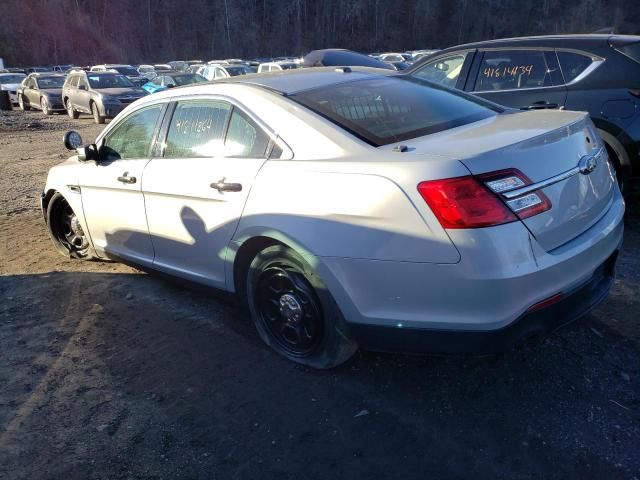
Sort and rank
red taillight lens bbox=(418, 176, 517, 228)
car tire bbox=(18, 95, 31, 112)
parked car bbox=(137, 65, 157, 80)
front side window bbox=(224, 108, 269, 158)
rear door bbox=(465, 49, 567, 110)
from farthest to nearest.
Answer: parked car bbox=(137, 65, 157, 80), car tire bbox=(18, 95, 31, 112), rear door bbox=(465, 49, 567, 110), front side window bbox=(224, 108, 269, 158), red taillight lens bbox=(418, 176, 517, 228)

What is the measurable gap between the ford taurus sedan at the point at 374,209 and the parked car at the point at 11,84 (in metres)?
25.2

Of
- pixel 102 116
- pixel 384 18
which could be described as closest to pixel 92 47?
pixel 384 18

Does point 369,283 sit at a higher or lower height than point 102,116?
higher

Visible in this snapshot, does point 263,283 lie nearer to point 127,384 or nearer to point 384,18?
point 127,384

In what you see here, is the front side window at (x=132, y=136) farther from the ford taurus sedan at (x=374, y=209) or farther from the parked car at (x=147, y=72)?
the parked car at (x=147, y=72)

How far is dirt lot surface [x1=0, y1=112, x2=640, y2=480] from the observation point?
8.19 ft

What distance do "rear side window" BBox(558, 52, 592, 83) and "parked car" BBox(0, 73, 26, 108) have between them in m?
25.1

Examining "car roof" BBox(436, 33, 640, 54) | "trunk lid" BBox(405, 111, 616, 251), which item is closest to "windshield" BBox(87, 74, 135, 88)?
"car roof" BBox(436, 33, 640, 54)

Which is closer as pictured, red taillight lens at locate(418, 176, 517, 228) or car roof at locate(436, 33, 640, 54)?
red taillight lens at locate(418, 176, 517, 228)

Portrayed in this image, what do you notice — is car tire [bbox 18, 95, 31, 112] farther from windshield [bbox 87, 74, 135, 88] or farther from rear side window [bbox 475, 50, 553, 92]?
rear side window [bbox 475, 50, 553, 92]

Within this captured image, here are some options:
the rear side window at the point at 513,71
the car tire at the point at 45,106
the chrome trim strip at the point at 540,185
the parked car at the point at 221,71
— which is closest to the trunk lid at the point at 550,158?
the chrome trim strip at the point at 540,185

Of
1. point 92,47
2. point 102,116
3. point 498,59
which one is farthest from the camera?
point 92,47

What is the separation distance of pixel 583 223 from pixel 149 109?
3.03 metres

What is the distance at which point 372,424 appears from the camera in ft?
8.98
